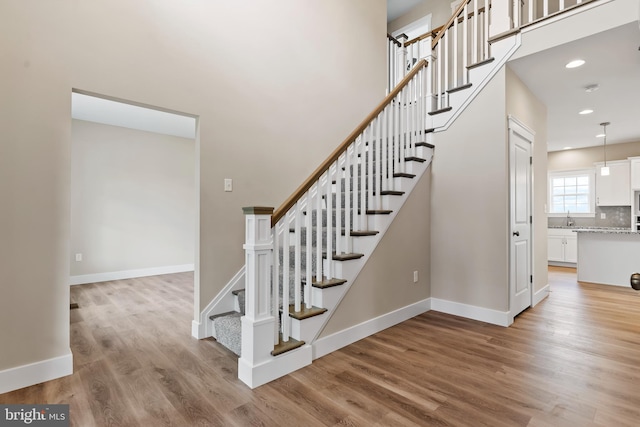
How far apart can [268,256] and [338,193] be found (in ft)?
2.89

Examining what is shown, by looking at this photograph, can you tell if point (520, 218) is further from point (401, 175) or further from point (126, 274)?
point (126, 274)

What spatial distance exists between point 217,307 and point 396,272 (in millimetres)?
1794

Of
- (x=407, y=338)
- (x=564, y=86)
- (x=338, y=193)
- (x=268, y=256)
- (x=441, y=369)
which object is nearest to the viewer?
(x=268, y=256)

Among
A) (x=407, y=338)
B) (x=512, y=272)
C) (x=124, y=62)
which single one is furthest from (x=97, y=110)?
(x=512, y=272)

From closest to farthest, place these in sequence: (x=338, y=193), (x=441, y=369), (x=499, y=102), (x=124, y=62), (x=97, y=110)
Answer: (x=441, y=369), (x=124, y=62), (x=338, y=193), (x=499, y=102), (x=97, y=110)

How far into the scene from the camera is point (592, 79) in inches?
133

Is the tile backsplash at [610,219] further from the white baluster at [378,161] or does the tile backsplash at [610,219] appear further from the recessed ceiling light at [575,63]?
the white baluster at [378,161]

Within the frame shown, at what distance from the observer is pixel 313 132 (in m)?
3.79

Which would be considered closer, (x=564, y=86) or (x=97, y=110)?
(x=564, y=86)

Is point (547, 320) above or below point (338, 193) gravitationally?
below

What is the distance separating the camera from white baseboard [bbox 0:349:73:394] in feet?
6.49

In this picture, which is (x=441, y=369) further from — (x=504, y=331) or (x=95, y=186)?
(x=95, y=186)

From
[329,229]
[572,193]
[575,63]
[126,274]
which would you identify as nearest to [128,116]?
[126,274]

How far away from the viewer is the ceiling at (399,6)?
5891mm
